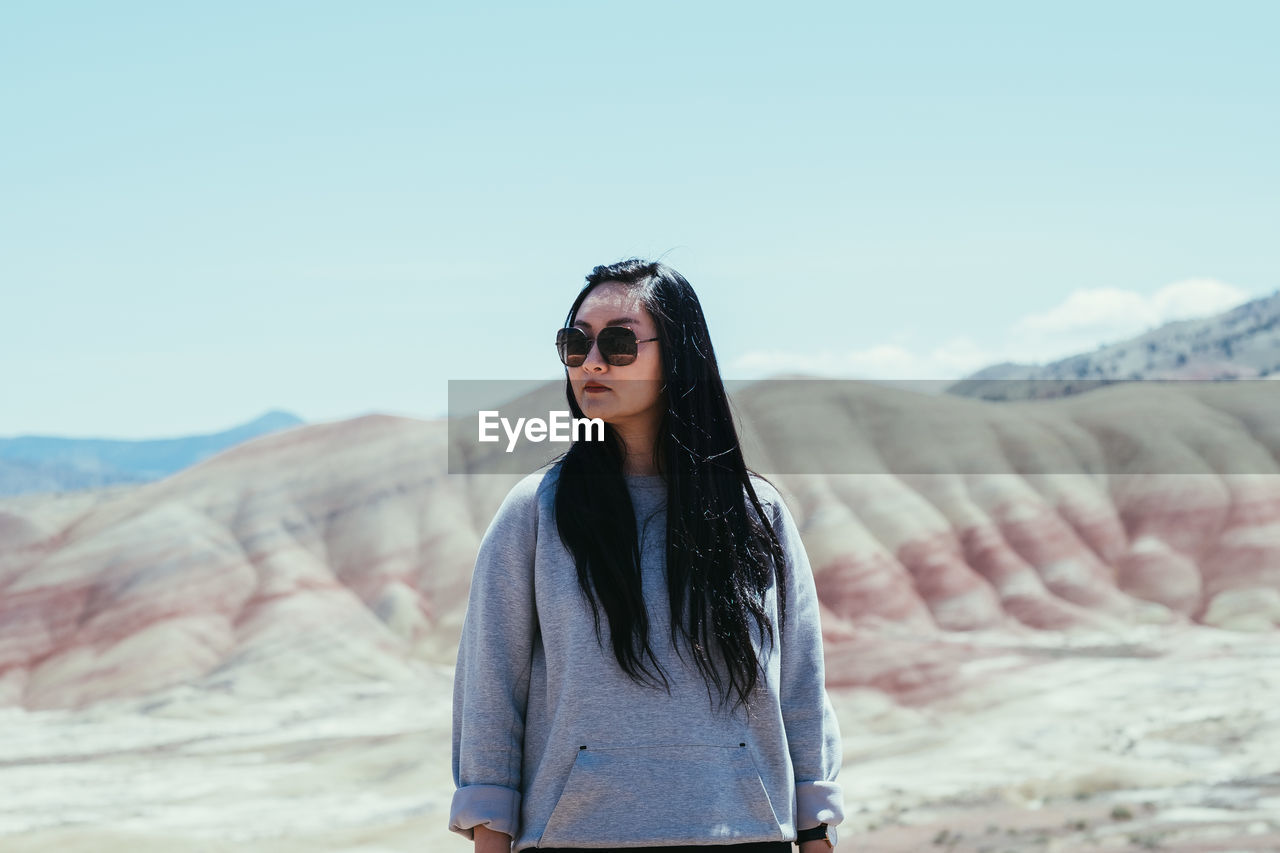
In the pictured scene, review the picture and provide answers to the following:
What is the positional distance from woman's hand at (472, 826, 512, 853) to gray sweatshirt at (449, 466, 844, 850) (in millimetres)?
24

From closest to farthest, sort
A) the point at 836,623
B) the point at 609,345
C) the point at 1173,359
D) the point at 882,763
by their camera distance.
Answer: the point at 609,345 → the point at 882,763 → the point at 836,623 → the point at 1173,359

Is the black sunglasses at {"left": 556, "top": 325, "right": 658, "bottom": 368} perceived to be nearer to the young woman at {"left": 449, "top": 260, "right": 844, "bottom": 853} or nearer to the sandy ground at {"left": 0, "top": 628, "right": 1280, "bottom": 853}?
the young woman at {"left": 449, "top": 260, "right": 844, "bottom": 853}

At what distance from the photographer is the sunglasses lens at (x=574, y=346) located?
2.91 metres

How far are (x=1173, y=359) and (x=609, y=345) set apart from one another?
98.6 metres

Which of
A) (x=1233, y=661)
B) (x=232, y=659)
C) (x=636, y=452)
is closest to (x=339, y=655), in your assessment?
(x=232, y=659)

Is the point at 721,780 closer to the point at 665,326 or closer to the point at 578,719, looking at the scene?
the point at 578,719

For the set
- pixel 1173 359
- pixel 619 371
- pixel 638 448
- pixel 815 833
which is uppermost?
pixel 1173 359

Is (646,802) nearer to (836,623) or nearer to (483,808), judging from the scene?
(483,808)

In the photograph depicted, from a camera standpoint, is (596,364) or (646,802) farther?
(596,364)

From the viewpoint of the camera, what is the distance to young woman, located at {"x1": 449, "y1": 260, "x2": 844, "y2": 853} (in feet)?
8.64

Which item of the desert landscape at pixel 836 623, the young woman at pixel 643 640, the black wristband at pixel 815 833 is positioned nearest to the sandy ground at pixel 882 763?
the desert landscape at pixel 836 623

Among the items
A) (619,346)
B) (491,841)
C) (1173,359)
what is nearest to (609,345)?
(619,346)

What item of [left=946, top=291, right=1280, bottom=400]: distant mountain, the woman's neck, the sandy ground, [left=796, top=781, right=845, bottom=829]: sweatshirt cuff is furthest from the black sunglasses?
[left=946, top=291, right=1280, bottom=400]: distant mountain

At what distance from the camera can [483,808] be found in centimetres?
261
